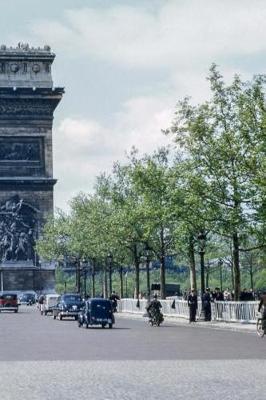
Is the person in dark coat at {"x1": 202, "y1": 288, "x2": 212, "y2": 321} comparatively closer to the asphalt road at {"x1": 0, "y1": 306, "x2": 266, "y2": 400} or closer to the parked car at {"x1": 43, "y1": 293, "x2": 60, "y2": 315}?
the asphalt road at {"x1": 0, "y1": 306, "x2": 266, "y2": 400}

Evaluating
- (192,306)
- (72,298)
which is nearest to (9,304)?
(72,298)

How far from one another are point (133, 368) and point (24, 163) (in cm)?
10123

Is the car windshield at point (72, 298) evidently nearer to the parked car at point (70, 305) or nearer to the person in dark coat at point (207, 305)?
the parked car at point (70, 305)

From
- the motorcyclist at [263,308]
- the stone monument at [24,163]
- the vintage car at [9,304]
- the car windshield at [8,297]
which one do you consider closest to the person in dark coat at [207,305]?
the motorcyclist at [263,308]

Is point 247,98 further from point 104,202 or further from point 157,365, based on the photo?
point 104,202

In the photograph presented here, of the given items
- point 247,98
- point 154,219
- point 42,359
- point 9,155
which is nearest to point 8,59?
point 9,155

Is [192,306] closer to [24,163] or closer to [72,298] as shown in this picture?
[72,298]

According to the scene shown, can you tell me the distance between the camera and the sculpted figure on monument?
123m

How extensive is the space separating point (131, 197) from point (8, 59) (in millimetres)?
52721

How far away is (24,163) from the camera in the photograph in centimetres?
12444

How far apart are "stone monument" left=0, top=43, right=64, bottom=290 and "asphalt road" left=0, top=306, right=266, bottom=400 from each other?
8382 centimetres

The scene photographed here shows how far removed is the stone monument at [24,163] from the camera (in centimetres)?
12288

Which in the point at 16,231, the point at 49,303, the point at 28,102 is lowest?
the point at 49,303

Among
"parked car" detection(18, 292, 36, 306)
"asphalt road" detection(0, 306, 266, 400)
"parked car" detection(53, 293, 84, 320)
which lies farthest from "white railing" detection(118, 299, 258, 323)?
"parked car" detection(18, 292, 36, 306)
